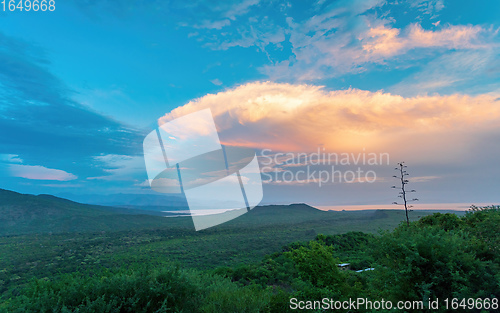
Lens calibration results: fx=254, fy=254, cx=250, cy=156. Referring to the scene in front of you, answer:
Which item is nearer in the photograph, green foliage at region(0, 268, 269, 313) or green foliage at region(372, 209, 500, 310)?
green foliage at region(372, 209, 500, 310)

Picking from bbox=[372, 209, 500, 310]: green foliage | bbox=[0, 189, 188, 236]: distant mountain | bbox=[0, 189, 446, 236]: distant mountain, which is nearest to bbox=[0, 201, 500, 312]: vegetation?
bbox=[372, 209, 500, 310]: green foliage

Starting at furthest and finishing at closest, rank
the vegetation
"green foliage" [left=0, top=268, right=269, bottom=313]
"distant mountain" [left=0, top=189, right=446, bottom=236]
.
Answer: "distant mountain" [left=0, top=189, right=446, bottom=236]
"green foliage" [left=0, top=268, right=269, bottom=313]
the vegetation

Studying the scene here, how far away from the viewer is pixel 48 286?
28.0 feet

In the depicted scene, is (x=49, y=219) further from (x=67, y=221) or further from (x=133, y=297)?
(x=133, y=297)

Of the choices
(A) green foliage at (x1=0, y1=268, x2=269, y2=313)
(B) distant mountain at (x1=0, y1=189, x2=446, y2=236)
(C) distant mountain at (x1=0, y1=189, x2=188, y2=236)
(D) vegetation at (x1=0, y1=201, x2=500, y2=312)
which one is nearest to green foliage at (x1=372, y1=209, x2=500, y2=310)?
(D) vegetation at (x1=0, y1=201, x2=500, y2=312)

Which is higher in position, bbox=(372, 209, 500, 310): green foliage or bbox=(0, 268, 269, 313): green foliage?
bbox=(372, 209, 500, 310): green foliage

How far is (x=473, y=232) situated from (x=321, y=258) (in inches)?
227

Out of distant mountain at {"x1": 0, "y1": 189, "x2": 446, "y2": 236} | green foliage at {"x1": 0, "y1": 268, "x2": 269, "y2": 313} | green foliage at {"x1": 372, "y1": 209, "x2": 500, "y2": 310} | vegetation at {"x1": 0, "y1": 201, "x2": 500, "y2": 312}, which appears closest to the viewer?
green foliage at {"x1": 372, "y1": 209, "x2": 500, "y2": 310}

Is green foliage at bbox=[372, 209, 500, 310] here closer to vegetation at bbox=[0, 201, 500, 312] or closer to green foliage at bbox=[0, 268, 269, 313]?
vegetation at bbox=[0, 201, 500, 312]

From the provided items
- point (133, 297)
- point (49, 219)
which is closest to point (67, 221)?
point (49, 219)

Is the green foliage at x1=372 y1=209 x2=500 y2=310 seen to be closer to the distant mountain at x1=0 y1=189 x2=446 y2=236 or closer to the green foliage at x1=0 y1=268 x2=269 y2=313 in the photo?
the green foliage at x1=0 y1=268 x2=269 y2=313

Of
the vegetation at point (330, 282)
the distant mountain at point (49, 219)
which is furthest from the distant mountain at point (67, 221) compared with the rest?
the vegetation at point (330, 282)

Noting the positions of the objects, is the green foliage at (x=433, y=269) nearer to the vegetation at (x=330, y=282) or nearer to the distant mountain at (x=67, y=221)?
the vegetation at (x=330, y=282)

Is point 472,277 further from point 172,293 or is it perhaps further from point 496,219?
point 172,293
